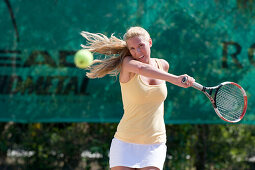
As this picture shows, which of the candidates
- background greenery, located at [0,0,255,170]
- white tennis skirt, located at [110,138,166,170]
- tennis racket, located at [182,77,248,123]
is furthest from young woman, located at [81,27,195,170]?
background greenery, located at [0,0,255,170]

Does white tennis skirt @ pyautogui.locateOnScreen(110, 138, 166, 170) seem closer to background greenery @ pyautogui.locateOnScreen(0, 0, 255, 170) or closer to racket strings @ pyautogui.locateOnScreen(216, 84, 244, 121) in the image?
racket strings @ pyautogui.locateOnScreen(216, 84, 244, 121)

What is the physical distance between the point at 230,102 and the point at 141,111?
2.95 ft

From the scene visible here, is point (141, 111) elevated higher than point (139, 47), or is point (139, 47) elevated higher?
point (139, 47)

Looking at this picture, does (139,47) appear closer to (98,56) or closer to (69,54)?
(98,56)

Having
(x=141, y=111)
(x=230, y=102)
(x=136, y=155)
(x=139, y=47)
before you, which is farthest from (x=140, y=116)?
(x=230, y=102)

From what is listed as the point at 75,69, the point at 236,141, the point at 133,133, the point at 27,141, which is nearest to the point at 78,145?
the point at 27,141

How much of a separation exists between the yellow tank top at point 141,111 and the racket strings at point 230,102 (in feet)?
1.91

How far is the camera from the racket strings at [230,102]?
3363mm

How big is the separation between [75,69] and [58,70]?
185 millimetres

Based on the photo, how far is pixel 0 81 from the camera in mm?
4711

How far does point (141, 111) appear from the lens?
2.96 metres

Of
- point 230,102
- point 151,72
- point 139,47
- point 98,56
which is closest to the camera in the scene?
point 151,72

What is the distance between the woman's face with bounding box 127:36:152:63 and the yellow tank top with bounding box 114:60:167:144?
0.54 ft

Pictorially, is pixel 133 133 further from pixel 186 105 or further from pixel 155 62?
pixel 186 105
